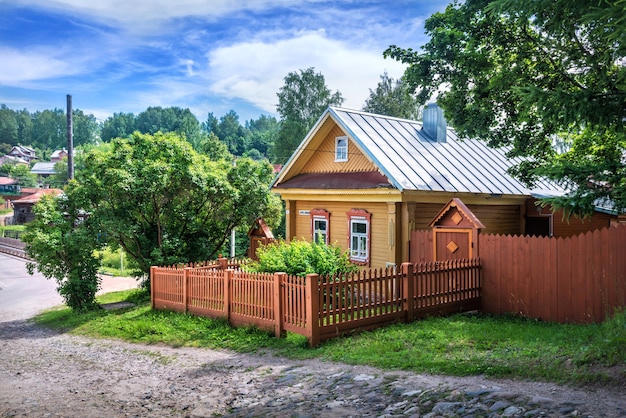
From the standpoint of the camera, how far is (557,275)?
12.2m

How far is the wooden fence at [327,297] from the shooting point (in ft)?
35.7

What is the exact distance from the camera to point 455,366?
8125 millimetres

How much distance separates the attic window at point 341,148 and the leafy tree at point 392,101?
1306 inches

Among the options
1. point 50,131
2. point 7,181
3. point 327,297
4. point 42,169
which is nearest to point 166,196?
point 327,297

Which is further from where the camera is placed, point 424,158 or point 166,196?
point 424,158

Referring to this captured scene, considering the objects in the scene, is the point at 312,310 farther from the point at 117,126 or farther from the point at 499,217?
the point at 117,126

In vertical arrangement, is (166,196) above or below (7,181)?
below

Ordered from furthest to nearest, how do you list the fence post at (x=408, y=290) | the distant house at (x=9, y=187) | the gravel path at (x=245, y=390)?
the distant house at (x=9, y=187) → the fence post at (x=408, y=290) → the gravel path at (x=245, y=390)

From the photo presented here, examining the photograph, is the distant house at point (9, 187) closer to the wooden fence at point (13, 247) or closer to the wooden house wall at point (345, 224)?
the wooden fence at point (13, 247)

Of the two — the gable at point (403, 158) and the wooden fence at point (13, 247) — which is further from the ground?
the gable at point (403, 158)

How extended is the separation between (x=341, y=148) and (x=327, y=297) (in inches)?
367

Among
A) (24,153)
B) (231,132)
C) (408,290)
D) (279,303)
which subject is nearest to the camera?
(279,303)

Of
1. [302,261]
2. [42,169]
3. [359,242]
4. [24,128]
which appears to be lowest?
[302,261]

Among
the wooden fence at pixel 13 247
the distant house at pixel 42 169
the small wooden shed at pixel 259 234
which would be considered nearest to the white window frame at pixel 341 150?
the small wooden shed at pixel 259 234
